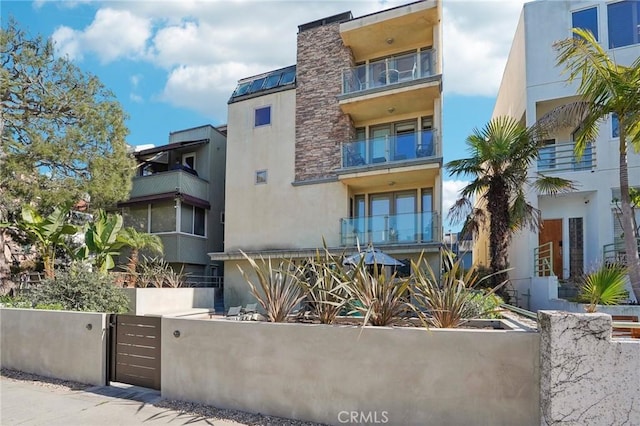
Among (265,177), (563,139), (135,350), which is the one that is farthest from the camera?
(265,177)

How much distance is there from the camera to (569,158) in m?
15.5

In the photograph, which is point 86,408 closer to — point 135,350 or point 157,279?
point 135,350

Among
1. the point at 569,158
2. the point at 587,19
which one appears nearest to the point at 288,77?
the point at 587,19

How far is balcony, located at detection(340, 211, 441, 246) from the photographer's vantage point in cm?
1530

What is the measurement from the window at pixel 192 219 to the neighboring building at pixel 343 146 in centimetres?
227

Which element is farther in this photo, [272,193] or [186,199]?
[186,199]

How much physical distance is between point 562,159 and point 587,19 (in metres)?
5.33

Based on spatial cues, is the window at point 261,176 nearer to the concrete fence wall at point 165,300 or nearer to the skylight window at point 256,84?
the skylight window at point 256,84

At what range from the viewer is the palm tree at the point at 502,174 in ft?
41.0

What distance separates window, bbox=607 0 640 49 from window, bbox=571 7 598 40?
432mm

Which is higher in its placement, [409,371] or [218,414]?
[409,371]

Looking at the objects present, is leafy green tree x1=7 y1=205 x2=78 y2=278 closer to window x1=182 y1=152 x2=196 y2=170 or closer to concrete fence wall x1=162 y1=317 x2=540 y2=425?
window x1=182 y1=152 x2=196 y2=170

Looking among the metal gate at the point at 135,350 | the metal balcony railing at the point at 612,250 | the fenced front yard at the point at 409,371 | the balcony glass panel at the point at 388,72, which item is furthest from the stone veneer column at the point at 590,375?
the balcony glass panel at the point at 388,72

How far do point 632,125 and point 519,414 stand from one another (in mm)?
7890
